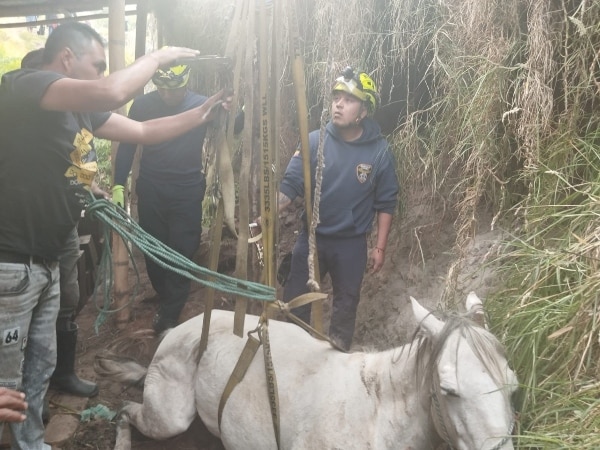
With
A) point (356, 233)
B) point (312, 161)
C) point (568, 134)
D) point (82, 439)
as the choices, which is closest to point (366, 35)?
point (312, 161)

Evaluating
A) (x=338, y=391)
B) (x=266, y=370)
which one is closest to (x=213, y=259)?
(x=266, y=370)

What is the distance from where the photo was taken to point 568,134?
323 cm

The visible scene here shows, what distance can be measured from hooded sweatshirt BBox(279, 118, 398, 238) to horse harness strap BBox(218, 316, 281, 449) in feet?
4.99

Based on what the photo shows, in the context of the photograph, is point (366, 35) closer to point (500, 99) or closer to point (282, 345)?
point (500, 99)

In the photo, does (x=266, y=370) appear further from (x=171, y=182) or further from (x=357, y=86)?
(x=171, y=182)

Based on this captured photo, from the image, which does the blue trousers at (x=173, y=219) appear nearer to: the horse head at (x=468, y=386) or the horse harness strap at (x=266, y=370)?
the horse harness strap at (x=266, y=370)

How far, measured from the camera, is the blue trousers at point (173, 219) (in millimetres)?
5074

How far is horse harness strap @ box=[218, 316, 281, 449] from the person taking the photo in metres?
2.74

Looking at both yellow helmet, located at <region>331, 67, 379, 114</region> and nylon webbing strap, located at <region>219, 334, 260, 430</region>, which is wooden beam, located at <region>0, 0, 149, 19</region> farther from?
nylon webbing strap, located at <region>219, 334, 260, 430</region>

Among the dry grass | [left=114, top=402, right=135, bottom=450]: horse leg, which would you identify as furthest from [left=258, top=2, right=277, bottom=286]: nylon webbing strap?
[left=114, top=402, right=135, bottom=450]: horse leg

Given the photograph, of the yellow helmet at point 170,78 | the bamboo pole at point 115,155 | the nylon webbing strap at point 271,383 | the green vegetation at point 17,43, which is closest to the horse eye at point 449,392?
the nylon webbing strap at point 271,383

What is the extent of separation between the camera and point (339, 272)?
4.30 metres

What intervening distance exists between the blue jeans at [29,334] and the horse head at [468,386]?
1970 mm

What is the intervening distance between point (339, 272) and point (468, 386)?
2.19m
